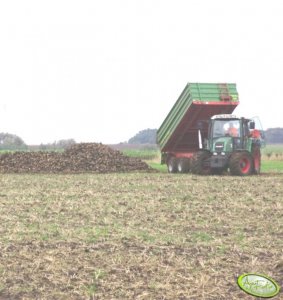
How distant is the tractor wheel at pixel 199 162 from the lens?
19.1 metres

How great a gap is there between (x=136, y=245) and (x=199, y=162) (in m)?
12.6

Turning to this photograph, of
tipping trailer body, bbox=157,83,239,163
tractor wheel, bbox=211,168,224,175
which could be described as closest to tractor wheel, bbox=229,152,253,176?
tractor wheel, bbox=211,168,224,175

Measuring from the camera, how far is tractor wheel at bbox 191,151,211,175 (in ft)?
62.6

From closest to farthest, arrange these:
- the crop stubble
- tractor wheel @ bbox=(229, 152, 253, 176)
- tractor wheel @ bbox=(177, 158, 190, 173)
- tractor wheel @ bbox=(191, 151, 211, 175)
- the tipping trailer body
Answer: the crop stubble < tractor wheel @ bbox=(229, 152, 253, 176) < tractor wheel @ bbox=(191, 151, 211, 175) < the tipping trailer body < tractor wheel @ bbox=(177, 158, 190, 173)

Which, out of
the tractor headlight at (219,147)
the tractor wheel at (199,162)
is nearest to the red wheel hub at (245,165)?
the tractor headlight at (219,147)

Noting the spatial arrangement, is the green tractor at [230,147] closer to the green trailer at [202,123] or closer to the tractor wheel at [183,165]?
the green trailer at [202,123]

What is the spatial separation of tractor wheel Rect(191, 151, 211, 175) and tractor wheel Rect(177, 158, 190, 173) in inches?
82.5

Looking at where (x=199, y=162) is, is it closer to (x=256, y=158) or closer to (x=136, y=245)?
(x=256, y=158)

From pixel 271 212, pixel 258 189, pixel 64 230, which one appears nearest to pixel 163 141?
pixel 258 189

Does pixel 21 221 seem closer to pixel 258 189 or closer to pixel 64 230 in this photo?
pixel 64 230

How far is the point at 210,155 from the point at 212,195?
7611mm

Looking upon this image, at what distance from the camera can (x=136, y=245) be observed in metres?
6.66

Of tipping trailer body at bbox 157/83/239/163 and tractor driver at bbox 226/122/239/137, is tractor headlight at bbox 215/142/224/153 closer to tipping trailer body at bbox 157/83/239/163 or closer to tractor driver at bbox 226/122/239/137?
tractor driver at bbox 226/122/239/137

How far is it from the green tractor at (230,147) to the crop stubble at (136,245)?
7.19 metres
